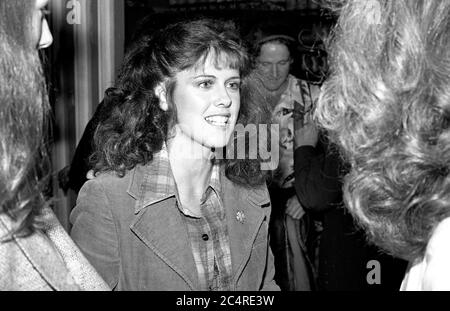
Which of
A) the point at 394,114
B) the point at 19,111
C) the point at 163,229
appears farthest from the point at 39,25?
the point at 163,229

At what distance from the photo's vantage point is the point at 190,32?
151 cm

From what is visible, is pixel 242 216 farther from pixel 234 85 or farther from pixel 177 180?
pixel 234 85

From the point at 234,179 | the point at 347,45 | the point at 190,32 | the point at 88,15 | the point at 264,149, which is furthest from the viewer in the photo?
the point at 88,15

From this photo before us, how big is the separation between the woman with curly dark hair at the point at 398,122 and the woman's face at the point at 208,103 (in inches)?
23.0

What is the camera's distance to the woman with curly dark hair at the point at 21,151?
77 cm

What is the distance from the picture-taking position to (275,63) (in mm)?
2664

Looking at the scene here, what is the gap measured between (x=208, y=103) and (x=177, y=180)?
0.76 feet

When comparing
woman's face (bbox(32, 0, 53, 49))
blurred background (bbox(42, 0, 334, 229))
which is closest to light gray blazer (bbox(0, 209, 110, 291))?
woman's face (bbox(32, 0, 53, 49))

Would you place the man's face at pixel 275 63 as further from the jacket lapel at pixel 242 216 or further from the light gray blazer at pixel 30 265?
the light gray blazer at pixel 30 265

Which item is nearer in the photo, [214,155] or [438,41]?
[438,41]

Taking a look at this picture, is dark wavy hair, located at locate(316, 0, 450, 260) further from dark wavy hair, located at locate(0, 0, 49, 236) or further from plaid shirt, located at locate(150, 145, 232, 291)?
plaid shirt, located at locate(150, 145, 232, 291)

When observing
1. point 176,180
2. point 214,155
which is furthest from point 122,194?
point 214,155
